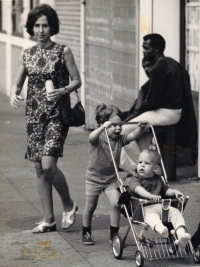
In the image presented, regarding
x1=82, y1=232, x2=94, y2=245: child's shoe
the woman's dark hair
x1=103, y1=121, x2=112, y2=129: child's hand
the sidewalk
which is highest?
the woman's dark hair

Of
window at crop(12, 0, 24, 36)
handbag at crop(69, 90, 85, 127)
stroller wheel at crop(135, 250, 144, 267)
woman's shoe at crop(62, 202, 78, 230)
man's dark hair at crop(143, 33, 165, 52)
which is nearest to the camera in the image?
stroller wheel at crop(135, 250, 144, 267)

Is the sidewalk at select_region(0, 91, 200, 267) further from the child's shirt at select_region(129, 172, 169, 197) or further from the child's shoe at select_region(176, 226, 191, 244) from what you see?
the child's shirt at select_region(129, 172, 169, 197)

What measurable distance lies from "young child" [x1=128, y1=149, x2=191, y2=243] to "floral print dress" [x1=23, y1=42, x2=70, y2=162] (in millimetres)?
1088

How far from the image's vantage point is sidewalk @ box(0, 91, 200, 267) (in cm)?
672

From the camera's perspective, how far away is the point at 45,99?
7547 millimetres

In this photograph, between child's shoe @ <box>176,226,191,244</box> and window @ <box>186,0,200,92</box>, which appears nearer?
child's shoe @ <box>176,226,191,244</box>

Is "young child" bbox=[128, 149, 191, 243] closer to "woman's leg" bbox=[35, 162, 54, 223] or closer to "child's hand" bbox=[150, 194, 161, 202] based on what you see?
"child's hand" bbox=[150, 194, 161, 202]

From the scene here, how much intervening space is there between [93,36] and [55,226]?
666 cm

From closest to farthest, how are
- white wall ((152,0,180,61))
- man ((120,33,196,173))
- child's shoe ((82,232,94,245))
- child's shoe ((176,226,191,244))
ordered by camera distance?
1. child's shoe ((176,226,191,244))
2. child's shoe ((82,232,94,245))
3. man ((120,33,196,173))
4. white wall ((152,0,180,61))

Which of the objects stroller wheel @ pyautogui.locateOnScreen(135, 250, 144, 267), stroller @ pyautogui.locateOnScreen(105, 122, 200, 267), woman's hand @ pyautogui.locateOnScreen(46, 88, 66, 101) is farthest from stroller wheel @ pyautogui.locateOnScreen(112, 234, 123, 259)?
woman's hand @ pyautogui.locateOnScreen(46, 88, 66, 101)

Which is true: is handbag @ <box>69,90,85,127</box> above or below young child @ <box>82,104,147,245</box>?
above

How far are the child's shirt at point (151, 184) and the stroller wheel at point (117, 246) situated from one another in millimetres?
393

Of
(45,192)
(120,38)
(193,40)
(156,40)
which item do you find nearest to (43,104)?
(45,192)

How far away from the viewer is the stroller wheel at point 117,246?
21.8 feet
